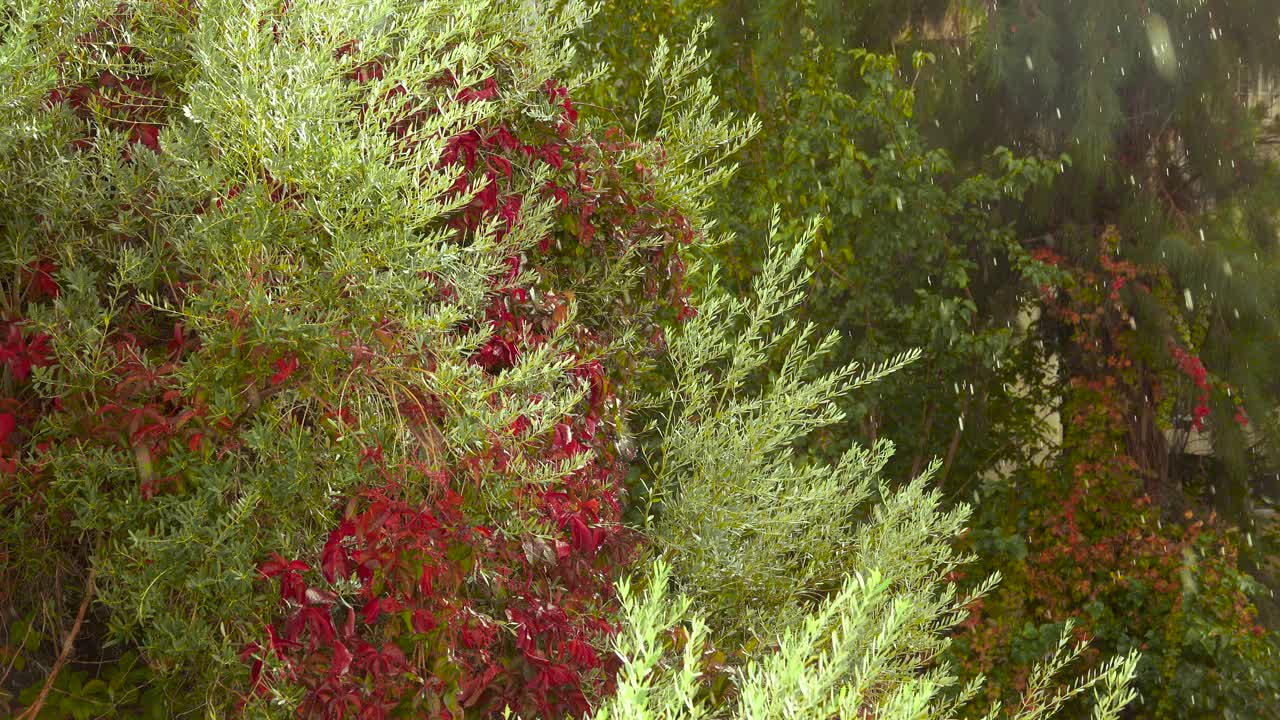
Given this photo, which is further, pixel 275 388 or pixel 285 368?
pixel 275 388

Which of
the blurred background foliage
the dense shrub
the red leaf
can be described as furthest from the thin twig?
the blurred background foliage

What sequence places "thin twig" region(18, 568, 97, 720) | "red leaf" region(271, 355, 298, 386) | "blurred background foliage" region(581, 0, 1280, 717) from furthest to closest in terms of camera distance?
"blurred background foliage" region(581, 0, 1280, 717) < "thin twig" region(18, 568, 97, 720) < "red leaf" region(271, 355, 298, 386)

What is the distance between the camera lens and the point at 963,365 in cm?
670

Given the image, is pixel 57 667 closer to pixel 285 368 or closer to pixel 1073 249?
pixel 285 368

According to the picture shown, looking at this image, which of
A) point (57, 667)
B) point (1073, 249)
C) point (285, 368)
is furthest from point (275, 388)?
point (1073, 249)

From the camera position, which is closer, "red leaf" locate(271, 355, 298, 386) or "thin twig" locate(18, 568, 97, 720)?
"red leaf" locate(271, 355, 298, 386)

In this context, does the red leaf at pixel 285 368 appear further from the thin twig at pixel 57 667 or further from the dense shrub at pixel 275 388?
the thin twig at pixel 57 667

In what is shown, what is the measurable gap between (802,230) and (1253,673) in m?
3.18

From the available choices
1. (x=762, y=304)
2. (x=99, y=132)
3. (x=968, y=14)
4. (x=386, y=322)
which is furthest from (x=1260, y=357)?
(x=99, y=132)

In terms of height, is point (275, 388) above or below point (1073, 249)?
above

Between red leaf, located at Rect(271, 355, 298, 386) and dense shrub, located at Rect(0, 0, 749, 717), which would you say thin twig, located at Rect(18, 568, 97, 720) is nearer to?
dense shrub, located at Rect(0, 0, 749, 717)

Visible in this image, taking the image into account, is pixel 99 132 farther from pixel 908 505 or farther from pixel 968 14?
pixel 968 14

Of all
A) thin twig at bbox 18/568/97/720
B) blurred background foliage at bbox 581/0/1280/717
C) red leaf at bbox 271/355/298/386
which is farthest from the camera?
blurred background foliage at bbox 581/0/1280/717

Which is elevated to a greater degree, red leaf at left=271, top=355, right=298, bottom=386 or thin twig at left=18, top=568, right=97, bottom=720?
red leaf at left=271, top=355, right=298, bottom=386
